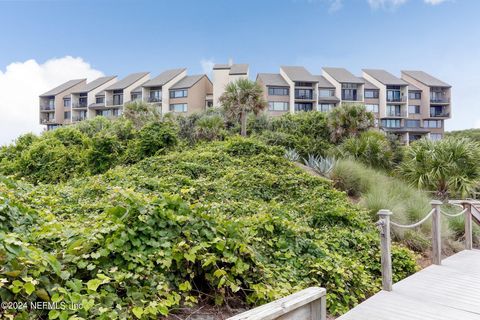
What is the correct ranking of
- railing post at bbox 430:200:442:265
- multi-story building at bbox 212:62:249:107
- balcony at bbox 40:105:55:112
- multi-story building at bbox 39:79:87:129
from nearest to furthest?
1. railing post at bbox 430:200:442:265
2. multi-story building at bbox 212:62:249:107
3. multi-story building at bbox 39:79:87:129
4. balcony at bbox 40:105:55:112

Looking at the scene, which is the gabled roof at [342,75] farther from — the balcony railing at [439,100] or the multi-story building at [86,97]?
the multi-story building at [86,97]

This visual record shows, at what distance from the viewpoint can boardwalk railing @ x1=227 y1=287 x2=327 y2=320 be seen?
2.38 metres

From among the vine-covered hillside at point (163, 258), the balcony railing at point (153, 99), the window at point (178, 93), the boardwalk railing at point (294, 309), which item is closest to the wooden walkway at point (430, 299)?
the vine-covered hillside at point (163, 258)

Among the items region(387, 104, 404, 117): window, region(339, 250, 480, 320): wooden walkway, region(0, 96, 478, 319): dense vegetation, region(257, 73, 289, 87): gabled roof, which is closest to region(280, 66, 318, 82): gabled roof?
region(257, 73, 289, 87): gabled roof

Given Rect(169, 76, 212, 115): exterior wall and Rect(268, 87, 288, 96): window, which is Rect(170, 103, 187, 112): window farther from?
Rect(268, 87, 288, 96): window

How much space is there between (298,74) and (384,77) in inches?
536

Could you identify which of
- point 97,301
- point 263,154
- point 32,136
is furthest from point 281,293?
point 32,136

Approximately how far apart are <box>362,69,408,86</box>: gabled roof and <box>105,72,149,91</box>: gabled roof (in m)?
34.3

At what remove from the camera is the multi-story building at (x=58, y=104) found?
5431 centimetres

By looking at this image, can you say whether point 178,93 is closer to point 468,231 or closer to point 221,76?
point 221,76

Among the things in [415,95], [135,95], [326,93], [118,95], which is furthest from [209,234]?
[415,95]

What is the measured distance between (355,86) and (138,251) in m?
50.0

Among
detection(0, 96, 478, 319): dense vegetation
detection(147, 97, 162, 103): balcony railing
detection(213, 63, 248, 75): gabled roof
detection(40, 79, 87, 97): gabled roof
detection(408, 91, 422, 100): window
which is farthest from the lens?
detection(40, 79, 87, 97): gabled roof

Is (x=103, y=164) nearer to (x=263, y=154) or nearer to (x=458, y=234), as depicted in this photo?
(x=263, y=154)
